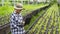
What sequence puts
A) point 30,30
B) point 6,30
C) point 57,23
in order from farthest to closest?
point 57,23 < point 30,30 < point 6,30

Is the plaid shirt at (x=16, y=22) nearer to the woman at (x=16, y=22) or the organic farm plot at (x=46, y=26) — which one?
the woman at (x=16, y=22)

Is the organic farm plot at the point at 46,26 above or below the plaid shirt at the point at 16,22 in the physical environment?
below

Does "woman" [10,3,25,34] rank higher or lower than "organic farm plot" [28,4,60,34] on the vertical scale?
higher

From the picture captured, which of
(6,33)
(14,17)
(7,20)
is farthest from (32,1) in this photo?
(14,17)

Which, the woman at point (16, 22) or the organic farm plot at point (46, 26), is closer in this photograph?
the woman at point (16, 22)

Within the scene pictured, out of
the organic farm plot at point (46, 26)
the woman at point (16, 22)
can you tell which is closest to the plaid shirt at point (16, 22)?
the woman at point (16, 22)

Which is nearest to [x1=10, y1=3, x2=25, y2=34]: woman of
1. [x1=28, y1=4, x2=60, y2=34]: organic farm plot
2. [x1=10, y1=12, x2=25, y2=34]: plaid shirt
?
[x1=10, y1=12, x2=25, y2=34]: plaid shirt

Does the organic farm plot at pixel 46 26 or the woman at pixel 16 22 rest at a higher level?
the woman at pixel 16 22

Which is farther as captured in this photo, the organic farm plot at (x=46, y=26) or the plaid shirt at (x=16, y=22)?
the organic farm plot at (x=46, y=26)

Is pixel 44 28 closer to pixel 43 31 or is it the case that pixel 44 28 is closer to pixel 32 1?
pixel 43 31

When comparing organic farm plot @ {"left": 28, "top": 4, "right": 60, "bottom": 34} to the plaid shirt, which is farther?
organic farm plot @ {"left": 28, "top": 4, "right": 60, "bottom": 34}

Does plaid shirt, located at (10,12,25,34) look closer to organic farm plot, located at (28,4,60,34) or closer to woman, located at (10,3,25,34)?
woman, located at (10,3,25,34)

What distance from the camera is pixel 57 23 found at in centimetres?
468

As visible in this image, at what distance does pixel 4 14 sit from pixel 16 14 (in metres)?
1.10
